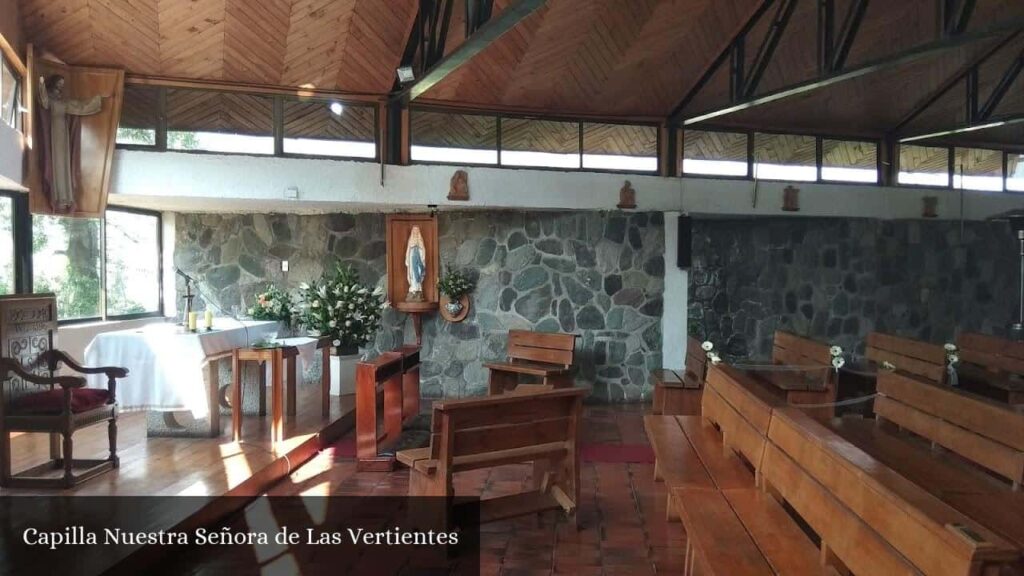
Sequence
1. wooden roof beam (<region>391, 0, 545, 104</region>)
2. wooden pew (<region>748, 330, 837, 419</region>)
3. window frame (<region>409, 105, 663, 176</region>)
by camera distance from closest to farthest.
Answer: wooden roof beam (<region>391, 0, 545, 104</region>), wooden pew (<region>748, 330, 837, 419</region>), window frame (<region>409, 105, 663, 176</region>)

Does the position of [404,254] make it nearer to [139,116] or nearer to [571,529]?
[139,116]

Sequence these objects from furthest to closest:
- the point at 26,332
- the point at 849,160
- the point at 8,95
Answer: the point at 849,160, the point at 8,95, the point at 26,332

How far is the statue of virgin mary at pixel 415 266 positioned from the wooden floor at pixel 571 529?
2182 millimetres

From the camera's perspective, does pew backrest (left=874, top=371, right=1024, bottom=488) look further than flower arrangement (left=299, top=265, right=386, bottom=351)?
No

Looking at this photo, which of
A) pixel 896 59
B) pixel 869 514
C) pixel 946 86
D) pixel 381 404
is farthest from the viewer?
pixel 946 86

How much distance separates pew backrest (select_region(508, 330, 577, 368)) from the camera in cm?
602

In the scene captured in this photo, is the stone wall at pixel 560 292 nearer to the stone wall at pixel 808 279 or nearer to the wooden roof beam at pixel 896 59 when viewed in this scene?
the stone wall at pixel 808 279

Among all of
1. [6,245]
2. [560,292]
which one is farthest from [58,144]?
[560,292]

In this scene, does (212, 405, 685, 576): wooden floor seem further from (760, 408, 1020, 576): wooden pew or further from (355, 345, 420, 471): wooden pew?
(760, 408, 1020, 576): wooden pew

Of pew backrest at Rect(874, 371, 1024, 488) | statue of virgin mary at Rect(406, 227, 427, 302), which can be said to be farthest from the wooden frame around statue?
pew backrest at Rect(874, 371, 1024, 488)

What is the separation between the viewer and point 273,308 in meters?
6.10

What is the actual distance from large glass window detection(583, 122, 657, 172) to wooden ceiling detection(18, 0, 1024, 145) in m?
0.05

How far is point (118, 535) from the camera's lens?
3037 millimetres

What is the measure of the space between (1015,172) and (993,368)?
468 centimetres
